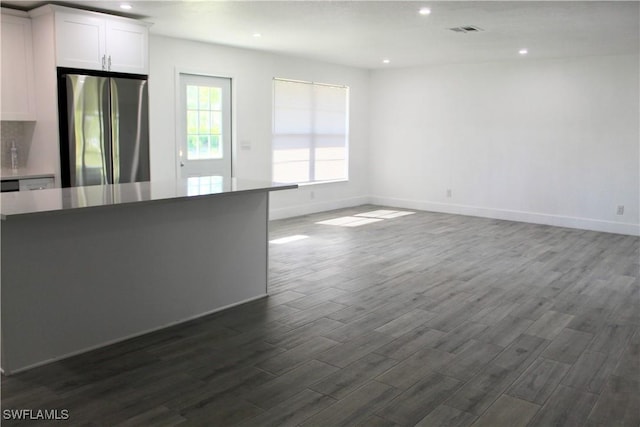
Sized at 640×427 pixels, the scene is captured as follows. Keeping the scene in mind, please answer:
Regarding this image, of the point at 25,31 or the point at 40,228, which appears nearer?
the point at 40,228

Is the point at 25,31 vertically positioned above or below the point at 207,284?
above

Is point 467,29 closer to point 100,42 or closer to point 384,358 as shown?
point 100,42

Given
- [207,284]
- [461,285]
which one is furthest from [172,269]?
[461,285]

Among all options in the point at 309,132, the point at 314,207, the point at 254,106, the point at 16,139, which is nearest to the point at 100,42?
the point at 16,139

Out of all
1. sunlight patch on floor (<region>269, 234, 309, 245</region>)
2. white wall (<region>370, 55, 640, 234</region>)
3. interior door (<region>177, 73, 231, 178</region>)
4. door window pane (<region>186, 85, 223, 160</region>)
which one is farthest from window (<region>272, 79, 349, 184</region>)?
sunlight patch on floor (<region>269, 234, 309, 245</region>)

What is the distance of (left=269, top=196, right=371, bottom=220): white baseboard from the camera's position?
26.5 ft

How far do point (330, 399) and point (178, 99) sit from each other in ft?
15.8

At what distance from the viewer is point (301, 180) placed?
8.62 meters

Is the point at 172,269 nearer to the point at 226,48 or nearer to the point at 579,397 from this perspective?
the point at 579,397

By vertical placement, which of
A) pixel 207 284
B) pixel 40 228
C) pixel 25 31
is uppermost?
pixel 25 31

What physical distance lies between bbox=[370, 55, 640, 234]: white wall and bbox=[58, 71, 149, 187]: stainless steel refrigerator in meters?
5.13

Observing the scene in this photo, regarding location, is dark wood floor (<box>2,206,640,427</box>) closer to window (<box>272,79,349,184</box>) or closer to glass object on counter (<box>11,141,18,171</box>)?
glass object on counter (<box>11,141,18,171</box>)

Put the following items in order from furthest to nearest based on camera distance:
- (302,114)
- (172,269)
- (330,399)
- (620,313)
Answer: (302,114), (620,313), (172,269), (330,399)

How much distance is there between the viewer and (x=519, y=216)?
823 cm
